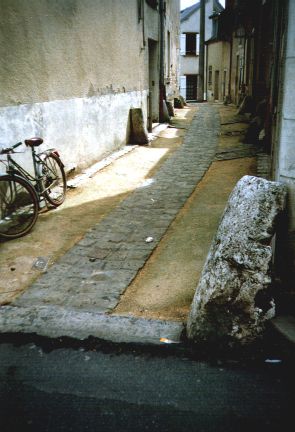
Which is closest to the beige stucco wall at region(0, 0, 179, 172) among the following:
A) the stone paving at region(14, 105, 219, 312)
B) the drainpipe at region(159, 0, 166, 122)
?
the stone paving at region(14, 105, 219, 312)

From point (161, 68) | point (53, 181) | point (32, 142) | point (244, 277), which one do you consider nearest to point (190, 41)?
point (161, 68)

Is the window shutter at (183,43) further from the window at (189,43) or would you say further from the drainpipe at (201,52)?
the drainpipe at (201,52)

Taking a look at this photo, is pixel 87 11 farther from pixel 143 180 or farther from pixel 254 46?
pixel 254 46

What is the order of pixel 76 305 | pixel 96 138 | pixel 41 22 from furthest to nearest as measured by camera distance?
pixel 96 138 → pixel 41 22 → pixel 76 305

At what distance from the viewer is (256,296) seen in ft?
9.11

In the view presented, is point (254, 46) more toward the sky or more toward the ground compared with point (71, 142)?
more toward the sky

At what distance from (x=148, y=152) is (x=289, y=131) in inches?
303

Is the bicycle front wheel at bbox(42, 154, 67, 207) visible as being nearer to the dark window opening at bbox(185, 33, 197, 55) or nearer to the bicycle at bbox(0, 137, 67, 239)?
the bicycle at bbox(0, 137, 67, 239)

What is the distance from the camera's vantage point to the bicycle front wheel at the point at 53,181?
6062mm

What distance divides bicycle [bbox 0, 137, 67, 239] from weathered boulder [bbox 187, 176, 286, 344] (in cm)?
313

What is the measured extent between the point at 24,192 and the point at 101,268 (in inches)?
86.3

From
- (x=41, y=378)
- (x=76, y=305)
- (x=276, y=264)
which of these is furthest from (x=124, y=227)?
(x=41, y=378)

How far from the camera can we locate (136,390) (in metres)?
2.52

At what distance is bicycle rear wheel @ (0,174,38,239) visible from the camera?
5.14 metres
